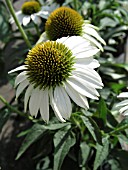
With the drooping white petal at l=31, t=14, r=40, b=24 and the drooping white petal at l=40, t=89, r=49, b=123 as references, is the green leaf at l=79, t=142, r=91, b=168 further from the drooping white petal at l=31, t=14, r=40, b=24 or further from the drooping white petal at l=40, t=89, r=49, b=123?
the drooping white petal at l=31, t=14, r=40, b=24

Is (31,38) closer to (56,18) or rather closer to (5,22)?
(5,22)

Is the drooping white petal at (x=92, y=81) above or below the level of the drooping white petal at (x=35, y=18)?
above

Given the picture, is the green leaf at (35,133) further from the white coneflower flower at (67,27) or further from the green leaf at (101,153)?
the white coneflower flower at (67,27)

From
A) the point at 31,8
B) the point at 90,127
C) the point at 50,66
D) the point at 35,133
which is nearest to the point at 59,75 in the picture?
the point at 50,66

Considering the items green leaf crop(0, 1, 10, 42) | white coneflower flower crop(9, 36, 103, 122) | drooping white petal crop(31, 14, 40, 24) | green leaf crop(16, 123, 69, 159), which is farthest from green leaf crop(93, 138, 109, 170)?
green leaf crop(0, 1, 10, 42)

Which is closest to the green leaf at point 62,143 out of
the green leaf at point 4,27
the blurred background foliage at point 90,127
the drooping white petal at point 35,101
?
the blurred background foliage at point 90,127

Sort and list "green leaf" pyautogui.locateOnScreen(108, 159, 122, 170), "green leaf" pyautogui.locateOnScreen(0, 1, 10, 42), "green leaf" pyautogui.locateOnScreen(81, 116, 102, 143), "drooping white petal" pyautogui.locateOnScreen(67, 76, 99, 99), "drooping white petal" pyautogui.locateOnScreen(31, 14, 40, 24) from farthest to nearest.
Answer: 1. "green leaf" pyautogui.locateOnScreen(0, 1, 10, 42)
2. "drooping white petal" pyautogui.locateOnScreen(31, 14, 40, 24)
3. "green leaf" pyautogui.locateOnScreen(108, 159, 122, 170)
4. "green leaf" pyautogui.locateOnScreen(81, 116, 102, 143)
5. "drooping white petal" pyautogui.locateOnScreen(67, 76, 99, 99)
